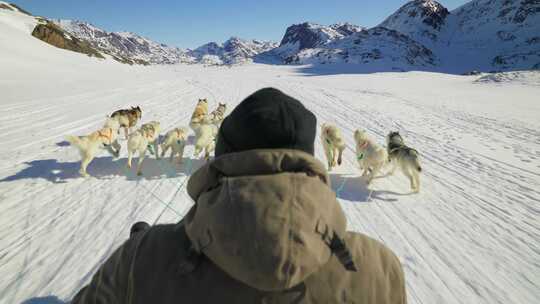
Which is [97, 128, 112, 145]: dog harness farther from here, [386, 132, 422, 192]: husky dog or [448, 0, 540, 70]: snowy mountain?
[448, 0, 540, 70]: snowy mountain

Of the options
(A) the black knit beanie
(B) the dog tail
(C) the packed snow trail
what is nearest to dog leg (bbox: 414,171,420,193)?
(C) the packed snow trail

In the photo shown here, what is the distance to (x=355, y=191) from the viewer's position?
16.9ft

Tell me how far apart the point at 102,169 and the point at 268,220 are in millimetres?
5632

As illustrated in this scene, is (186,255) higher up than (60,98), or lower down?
higher up

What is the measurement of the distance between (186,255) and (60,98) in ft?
48.8

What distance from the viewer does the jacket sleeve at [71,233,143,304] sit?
1140mm

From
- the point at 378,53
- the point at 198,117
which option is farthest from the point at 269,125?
the point at 378,53

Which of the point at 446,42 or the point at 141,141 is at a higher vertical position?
→ the point at 446,42

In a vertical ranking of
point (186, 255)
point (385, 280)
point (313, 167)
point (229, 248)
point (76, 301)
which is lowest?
point (76, 301)

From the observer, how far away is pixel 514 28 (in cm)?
11894

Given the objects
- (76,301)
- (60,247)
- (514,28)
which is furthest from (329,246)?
(514,28)

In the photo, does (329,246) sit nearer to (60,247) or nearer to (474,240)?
(60,247)

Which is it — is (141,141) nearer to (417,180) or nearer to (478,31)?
(417,180)

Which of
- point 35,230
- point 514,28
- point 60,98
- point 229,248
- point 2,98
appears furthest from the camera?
point 514,28
